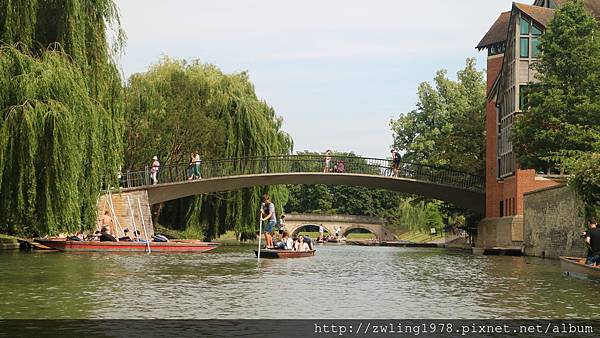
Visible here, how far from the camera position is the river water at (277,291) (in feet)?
49.0

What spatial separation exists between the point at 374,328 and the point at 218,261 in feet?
56.7

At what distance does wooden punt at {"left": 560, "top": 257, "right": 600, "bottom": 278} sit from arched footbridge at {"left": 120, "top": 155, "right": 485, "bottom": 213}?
2234 centimetres

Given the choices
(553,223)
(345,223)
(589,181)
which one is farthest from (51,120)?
(345,223)

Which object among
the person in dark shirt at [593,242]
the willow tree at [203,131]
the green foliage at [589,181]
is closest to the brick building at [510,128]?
the willow tree at [203,131]

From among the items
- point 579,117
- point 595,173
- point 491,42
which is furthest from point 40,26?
point 491,42

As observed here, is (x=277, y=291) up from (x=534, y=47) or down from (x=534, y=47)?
down

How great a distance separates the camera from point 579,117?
124 feet

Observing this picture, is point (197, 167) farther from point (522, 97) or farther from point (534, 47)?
point (534, 47)

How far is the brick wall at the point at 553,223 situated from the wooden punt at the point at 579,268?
7.22 m

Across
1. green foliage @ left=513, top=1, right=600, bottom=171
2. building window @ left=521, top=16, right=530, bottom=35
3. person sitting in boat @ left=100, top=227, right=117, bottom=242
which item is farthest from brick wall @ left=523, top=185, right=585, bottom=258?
person sitting in boat @ left=100, top=227, right=117, bottom=242

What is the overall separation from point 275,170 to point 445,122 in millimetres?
20742

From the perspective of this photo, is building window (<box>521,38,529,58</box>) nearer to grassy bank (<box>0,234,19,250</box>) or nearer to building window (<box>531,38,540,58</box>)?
building window (<box>531,38,540,58</box>)

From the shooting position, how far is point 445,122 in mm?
65125

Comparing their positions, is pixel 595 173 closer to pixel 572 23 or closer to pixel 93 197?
pixel 572 23
